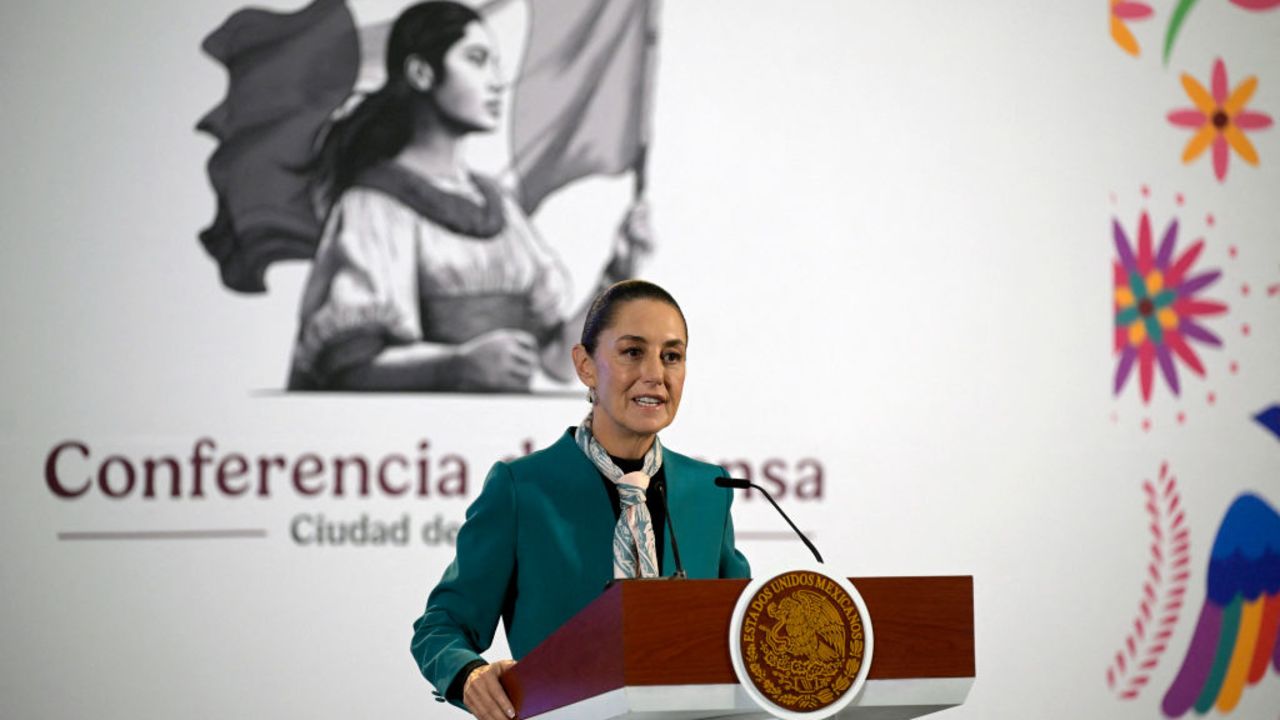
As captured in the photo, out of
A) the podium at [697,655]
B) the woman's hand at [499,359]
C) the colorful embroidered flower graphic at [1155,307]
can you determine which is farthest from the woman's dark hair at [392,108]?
the podium at [697,655]

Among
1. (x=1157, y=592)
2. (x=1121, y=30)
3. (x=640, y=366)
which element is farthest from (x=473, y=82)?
(x=1157, y=592)

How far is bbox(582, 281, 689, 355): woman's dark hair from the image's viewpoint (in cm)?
231

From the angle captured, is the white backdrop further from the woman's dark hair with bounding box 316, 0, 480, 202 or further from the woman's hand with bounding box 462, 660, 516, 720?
the woman's hand with bounding box 462, 660, 516, 720

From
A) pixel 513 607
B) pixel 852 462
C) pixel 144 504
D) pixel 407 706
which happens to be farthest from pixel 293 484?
pixel 513 607

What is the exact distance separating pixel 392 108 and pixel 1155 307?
8.04ft

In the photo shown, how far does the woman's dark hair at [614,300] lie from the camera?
2.31 m

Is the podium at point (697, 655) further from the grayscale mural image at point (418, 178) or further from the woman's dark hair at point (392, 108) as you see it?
the woman's dark hair at point (392, 108)

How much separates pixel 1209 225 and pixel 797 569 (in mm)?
3563

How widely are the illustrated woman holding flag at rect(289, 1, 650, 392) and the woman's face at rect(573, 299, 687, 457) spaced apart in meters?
2.03

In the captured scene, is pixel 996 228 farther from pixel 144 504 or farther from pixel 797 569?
pixel 797 569

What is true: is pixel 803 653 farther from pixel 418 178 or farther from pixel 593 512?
pixel 418 178

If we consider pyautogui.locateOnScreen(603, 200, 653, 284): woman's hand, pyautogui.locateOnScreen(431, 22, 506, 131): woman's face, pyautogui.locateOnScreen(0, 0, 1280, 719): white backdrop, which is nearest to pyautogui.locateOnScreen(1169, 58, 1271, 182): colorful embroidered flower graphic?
pyautogui.locateOnScreen(0, 0, 1280, 719): white backdrop

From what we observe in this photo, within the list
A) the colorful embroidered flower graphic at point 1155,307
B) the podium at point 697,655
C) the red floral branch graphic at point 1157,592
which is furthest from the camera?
the colorful embroidered flower graphic at point 1155,307

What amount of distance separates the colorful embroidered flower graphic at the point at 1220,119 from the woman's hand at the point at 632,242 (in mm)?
1743
